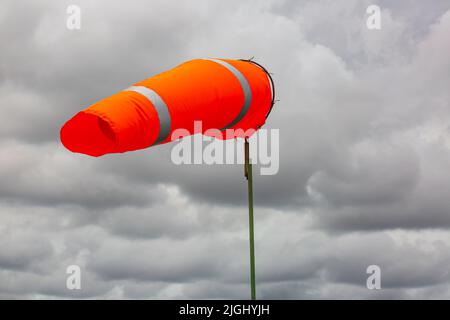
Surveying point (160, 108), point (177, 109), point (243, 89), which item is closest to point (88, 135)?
point (160, 108)

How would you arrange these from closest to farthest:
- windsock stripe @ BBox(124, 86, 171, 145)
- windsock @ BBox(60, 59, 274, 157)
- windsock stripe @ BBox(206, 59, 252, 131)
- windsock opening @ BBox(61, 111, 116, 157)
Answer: windsock @ BBox(60, 59, 274, 157), windsock stripe @ BBox(124, 86, 171, 145), windsock opening @ BBox(61, 111, 116, 157), windsock stripe @ BBox(206, 59, 252, 131)

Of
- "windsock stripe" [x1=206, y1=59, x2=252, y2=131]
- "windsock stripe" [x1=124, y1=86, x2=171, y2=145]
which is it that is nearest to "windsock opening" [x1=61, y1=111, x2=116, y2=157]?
"windsock stripe" [x1=124, y1=86, x2=171, y2=145]

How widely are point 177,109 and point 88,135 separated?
2133mm

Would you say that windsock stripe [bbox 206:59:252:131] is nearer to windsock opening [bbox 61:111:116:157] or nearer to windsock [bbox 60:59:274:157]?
windsock [bbox 60:59:274:157]

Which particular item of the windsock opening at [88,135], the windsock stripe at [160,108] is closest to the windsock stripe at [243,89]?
the windsock stripe at [160,108]

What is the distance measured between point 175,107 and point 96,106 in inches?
60.7

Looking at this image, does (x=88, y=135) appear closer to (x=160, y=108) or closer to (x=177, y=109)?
(x=160, y=108)

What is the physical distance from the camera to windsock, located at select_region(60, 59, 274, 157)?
1283 cm

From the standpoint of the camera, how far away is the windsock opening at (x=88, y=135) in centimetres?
1384

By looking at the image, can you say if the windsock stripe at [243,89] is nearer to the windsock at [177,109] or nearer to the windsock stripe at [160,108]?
the windsock at [177,109]

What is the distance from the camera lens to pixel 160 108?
13094 mm

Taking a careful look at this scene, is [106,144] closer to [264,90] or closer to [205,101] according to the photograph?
[205,101]

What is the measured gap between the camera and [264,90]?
15750mm
